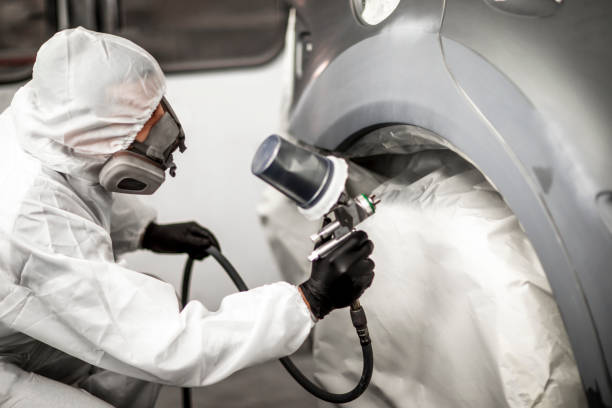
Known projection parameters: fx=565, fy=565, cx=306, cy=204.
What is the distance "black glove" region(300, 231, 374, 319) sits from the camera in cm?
88

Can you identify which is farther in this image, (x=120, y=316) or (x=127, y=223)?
(x=127, y=223)

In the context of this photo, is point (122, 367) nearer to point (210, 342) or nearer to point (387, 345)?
point (210, 342)

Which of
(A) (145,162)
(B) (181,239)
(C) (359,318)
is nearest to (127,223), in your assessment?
(B) (181,239)

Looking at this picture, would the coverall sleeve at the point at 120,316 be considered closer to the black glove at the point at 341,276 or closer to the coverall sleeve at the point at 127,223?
the black glove at the point at 341,276

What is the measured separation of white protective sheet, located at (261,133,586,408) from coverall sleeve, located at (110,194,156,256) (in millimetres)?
580

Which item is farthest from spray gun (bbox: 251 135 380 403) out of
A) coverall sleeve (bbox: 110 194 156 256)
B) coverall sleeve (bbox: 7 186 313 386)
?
coverall sleeve (bbox: 110 194 156 256)

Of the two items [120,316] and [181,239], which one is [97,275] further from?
[181,239]

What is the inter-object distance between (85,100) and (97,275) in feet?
0.92

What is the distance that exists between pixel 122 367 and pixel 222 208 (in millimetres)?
1079

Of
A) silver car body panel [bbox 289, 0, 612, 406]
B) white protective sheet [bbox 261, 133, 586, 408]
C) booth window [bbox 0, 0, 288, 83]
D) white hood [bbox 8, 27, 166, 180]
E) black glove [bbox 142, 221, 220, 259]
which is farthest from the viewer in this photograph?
booth window [bbox 0, 0, 288, 83]

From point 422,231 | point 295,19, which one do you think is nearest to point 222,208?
point 295,19

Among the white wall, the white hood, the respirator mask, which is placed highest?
the white hood

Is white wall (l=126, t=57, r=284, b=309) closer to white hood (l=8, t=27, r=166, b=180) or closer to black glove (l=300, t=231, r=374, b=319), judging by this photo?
white hood (l=8, t=27, r=166, b=180)

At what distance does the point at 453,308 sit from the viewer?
894 mm
